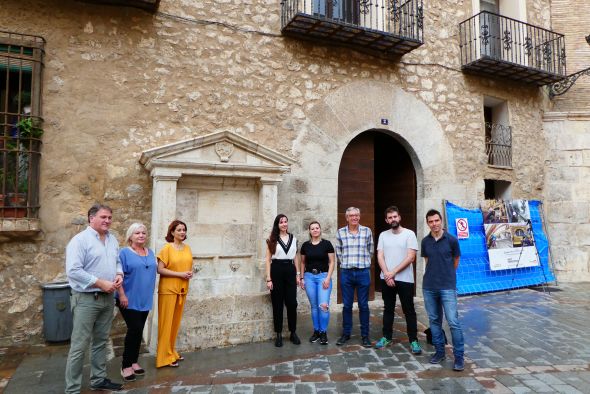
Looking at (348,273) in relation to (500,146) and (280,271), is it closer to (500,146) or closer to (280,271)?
(280,271)

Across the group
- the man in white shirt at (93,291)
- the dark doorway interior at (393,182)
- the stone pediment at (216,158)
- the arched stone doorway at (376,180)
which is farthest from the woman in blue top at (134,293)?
the dark doorway interior at (393,182)

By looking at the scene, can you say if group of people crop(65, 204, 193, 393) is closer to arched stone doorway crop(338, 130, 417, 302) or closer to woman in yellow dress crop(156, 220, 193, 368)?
woman in yellow dress crop(156, 220, 193, 368)

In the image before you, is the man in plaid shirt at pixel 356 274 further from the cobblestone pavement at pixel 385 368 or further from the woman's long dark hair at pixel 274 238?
the woman's long dark hair at pixel 274 238

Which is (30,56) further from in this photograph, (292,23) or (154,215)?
(292,23)

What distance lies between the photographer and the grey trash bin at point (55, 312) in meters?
4.91

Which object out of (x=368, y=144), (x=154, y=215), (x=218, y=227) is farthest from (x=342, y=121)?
(x=154, y=215)

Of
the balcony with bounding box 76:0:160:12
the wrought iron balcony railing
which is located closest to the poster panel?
the wrought iron balcony railing

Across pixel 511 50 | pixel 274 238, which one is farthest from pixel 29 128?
pixel 511 50

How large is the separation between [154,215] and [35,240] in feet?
5.31

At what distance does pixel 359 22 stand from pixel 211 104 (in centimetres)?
348

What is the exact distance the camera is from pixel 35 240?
5090mm

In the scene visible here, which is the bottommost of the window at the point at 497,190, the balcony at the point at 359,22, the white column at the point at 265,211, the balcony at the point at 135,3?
the white column at the point at 265,211

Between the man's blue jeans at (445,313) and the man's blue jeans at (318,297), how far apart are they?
4.08ft

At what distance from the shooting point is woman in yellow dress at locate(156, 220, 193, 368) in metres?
4.19
